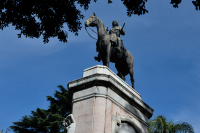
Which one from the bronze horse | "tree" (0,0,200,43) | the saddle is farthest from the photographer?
the saddle

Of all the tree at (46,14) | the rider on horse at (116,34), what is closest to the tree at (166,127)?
the rider on horse at (116,34)

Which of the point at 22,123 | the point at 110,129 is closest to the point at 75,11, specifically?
the point at 110,129

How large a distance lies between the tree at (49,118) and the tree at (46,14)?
18246 millimetres

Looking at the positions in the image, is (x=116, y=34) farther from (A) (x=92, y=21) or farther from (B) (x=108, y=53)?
(B) (x=108, y=53)

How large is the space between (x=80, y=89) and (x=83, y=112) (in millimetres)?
963

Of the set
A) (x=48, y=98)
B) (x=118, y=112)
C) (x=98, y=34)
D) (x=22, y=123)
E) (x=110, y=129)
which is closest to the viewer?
(x=110, y=129)

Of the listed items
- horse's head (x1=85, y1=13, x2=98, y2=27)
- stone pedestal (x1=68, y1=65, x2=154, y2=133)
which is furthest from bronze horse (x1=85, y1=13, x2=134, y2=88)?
stone pedestal (x1=68, y1=65, x2=154, y2=133)

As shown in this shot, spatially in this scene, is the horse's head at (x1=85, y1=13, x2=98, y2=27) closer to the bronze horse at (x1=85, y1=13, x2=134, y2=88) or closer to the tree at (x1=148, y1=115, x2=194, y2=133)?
the bronze horse at (x1=85, y1=13, x2=134, y2=88)

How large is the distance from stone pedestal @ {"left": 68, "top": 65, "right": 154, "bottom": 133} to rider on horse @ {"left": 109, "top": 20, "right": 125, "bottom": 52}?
2.27m

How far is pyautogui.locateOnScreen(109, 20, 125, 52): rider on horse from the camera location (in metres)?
12.0

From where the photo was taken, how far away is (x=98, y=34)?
12.0 m

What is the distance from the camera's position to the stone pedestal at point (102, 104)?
884 centimetres

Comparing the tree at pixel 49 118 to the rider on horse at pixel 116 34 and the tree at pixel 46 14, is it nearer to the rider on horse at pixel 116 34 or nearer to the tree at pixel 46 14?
the rider on horse at pixel 116 34

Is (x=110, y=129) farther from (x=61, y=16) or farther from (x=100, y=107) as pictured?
(x=61, y=16)
